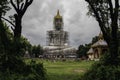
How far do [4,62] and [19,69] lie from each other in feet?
3.24

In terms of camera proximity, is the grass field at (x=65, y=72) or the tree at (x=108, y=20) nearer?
the tree at (x=108, y=20)

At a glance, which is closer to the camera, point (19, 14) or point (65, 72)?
point (19, 14)

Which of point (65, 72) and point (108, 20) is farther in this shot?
point (65, 72)

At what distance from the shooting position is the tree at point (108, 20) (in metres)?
25.4

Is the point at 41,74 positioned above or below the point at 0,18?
below

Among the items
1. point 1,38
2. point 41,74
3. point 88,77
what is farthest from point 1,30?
point 88,77

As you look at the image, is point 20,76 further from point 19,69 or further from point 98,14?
point 98,14

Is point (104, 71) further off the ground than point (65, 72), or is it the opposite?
point (65, 72)

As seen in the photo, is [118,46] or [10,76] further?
[118,46]

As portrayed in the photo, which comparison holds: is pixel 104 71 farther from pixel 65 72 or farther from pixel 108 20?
pixel 65 72

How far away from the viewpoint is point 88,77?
2581 centimetres

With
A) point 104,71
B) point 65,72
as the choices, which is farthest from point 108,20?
point 65,72

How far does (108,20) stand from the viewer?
2606 centimetres

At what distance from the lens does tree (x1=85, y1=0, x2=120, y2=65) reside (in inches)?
998
